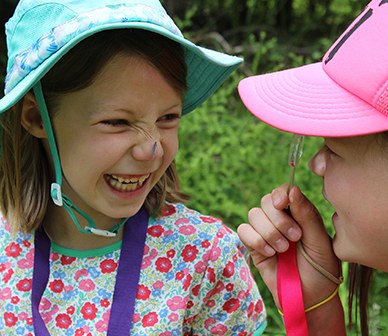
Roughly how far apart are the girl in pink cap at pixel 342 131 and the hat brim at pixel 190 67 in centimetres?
23

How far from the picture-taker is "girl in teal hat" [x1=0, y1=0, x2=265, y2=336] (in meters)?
1.83

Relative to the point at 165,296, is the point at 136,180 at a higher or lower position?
higher

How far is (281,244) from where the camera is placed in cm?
196

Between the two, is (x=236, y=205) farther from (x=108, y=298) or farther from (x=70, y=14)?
(x=70, y=14)

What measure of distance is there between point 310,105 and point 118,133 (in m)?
0.52

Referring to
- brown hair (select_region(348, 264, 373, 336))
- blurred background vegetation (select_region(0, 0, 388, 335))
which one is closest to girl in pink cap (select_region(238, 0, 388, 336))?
brown hair (select_region(348, 264, 373, 336))

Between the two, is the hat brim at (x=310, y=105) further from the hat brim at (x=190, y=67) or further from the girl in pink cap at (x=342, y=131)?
the hat brim at (x=190, y=67)

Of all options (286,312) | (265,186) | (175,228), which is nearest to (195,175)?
(265,186)

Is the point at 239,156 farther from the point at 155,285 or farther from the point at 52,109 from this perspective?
the point at 52,109

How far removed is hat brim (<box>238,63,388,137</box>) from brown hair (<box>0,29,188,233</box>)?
0.87ft

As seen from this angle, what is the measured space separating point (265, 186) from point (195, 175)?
39cm

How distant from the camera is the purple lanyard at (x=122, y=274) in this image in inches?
78.5

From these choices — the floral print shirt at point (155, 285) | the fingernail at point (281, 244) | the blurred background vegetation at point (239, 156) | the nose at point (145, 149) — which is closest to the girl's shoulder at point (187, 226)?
the floral print shirt at point (155, 285)

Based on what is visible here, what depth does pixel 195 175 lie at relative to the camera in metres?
3.78
